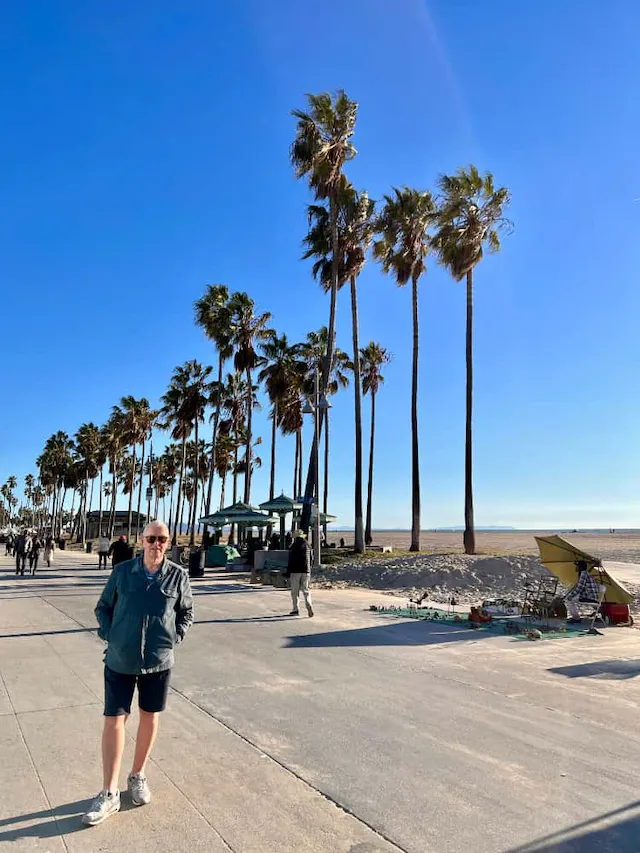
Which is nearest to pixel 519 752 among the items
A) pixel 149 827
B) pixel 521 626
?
pixel 149 827

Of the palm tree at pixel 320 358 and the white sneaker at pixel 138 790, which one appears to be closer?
the white sneaker at pixel 138 790

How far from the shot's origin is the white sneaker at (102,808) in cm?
344

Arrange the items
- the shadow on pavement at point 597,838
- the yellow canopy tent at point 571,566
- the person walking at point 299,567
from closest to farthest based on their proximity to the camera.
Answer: the shadow on pavement at point 597,838 → the yellow canopy tent at point 571,566 → the person walking at point 299,567

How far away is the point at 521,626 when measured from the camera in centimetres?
1075

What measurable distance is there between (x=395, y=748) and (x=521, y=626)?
22.1 ft

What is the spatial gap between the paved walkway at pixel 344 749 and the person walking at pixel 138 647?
20 centimetres

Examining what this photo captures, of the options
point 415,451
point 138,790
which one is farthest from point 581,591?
point 415,451

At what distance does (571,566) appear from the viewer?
11898 mm

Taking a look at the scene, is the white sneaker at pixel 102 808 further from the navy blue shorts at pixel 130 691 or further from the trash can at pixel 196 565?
the trash can at pixel 196 565

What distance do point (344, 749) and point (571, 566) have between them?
8.54 m

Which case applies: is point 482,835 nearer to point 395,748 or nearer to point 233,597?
point 395,748

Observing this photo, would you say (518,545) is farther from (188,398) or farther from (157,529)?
(157,529)

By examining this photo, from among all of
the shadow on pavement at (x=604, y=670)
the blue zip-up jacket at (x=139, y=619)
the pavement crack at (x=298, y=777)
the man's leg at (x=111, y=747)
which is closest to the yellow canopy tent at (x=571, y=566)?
the shadow on pavement at (x=604, y=670)

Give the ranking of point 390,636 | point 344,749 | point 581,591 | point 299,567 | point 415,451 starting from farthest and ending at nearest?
point 415,451
point 299,567
point 581,591
point 390,636
point 344,749
